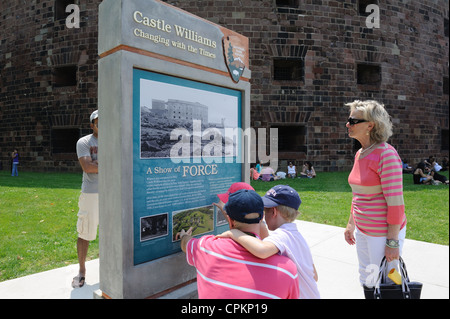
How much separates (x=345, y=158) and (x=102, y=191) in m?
13.7

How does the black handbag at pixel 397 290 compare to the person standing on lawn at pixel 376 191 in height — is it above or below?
below

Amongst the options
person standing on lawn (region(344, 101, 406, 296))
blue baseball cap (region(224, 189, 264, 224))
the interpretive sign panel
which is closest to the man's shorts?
the interpretive sign panel

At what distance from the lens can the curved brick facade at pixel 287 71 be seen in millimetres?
13523

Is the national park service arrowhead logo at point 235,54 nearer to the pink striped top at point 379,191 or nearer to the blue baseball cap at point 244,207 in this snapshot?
the pink striped top at point 379,191

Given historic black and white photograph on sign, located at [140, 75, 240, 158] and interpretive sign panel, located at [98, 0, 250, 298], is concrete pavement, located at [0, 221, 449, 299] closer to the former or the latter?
interpretive sign panel, located at [98, 0, 250, 298]

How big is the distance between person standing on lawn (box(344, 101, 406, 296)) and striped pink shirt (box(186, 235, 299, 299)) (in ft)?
2.83

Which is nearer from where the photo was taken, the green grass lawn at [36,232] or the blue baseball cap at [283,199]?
the blue baseball cap at [283,199]

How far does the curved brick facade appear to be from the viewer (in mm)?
13523

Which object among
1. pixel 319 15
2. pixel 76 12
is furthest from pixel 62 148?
pixel 319 15

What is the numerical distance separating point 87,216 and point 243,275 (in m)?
2.05

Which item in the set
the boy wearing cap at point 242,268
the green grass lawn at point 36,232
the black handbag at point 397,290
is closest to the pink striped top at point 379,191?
the black handbag at point 397,290

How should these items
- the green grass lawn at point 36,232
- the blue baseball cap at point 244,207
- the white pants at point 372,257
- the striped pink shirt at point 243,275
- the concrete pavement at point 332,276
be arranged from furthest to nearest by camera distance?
the green grass lawn at point 36,232 → the concrete pavement at point 332,276 → the white pants at point 372,257 → the blue baseball cap at point 244,207 → the striped pink shirt at point 243,275

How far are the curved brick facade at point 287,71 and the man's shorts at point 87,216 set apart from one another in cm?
1104
